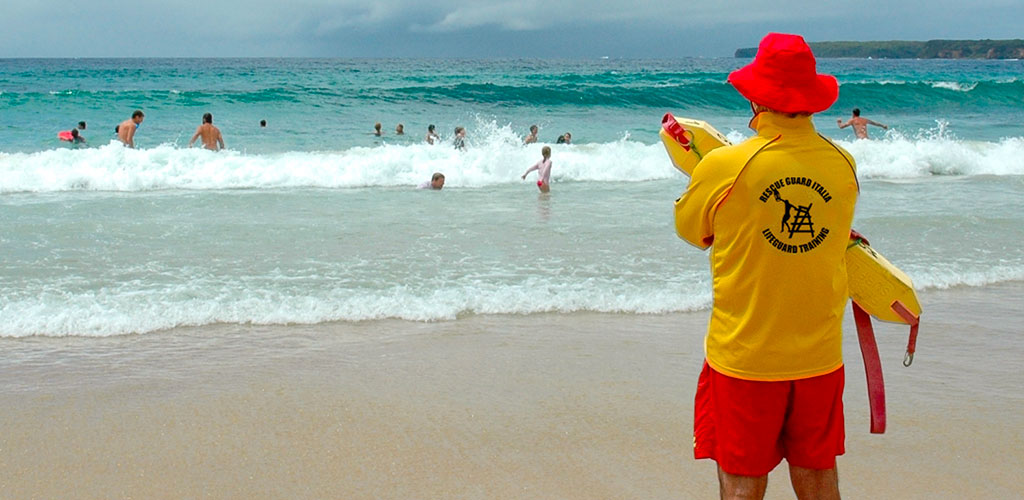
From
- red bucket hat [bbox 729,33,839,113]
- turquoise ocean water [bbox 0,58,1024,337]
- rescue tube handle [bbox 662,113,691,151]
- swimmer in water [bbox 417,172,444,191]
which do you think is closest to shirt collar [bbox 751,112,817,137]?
red bucket hat [bbox 729,33,839,113]

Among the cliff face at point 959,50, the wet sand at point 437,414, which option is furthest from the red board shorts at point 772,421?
the cliff face at point 959,50

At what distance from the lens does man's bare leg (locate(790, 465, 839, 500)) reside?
7.91ft

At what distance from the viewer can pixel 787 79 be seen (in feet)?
7.44

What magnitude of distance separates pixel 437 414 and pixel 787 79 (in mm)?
2611

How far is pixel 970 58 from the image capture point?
13950cm

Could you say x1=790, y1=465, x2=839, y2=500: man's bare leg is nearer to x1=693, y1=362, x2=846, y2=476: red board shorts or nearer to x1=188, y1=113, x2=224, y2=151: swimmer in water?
x1=693, y1=362, x2=846, y2=476: red board shorts

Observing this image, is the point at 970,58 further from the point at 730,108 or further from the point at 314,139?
the point at 314,139

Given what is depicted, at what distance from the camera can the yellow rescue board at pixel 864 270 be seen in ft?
8.05

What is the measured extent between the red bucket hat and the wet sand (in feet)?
6.01

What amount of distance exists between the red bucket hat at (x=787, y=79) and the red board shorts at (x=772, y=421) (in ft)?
2.44

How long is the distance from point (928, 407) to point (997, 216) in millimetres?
7065

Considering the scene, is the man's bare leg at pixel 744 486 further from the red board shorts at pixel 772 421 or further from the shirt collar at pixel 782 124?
the shirt collar at pixel 782 124

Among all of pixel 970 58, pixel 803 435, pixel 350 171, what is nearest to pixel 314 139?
pixel 350 171

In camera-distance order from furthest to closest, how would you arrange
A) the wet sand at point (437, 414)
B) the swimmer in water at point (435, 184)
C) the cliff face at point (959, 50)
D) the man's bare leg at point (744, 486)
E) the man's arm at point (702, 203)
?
the cliff face at point (959, 50) < the swimmer in water at point (435, 184) < the wet sand at point (437, 414) < the man's bare leg at point (744, 486) < the man's arm at point (702, 203)
